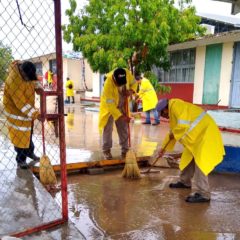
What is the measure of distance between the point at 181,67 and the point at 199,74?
1.25 metres

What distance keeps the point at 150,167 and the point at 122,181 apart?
65 centimetres

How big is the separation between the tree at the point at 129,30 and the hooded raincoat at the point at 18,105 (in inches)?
247

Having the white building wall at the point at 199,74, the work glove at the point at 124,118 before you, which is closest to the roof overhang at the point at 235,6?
the work glove at the point at 124,118

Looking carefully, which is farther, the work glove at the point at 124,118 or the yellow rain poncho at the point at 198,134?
the work glove at the point at 124,118

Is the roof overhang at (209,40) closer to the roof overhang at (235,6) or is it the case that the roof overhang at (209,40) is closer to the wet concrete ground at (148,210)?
the roof overhang at (235,6)

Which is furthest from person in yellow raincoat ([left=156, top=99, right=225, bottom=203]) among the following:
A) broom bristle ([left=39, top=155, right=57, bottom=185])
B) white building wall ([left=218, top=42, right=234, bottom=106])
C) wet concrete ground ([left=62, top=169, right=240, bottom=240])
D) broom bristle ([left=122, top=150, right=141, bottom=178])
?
white building wall ([left=218, top=42, right=234, bottom=106])

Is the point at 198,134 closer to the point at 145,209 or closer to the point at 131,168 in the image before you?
the point at 145,209

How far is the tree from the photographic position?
1011cm

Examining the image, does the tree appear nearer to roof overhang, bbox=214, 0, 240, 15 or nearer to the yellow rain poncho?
roof overhang, bbox=214, 0, 240, 15

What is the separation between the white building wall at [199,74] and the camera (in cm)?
1162

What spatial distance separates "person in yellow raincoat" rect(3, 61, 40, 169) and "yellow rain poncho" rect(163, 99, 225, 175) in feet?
5.99

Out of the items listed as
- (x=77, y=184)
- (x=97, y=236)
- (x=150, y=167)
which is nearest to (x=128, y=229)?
(x=97, y=236)

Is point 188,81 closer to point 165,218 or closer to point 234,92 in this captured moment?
point 234,92

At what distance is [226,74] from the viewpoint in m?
10.6
